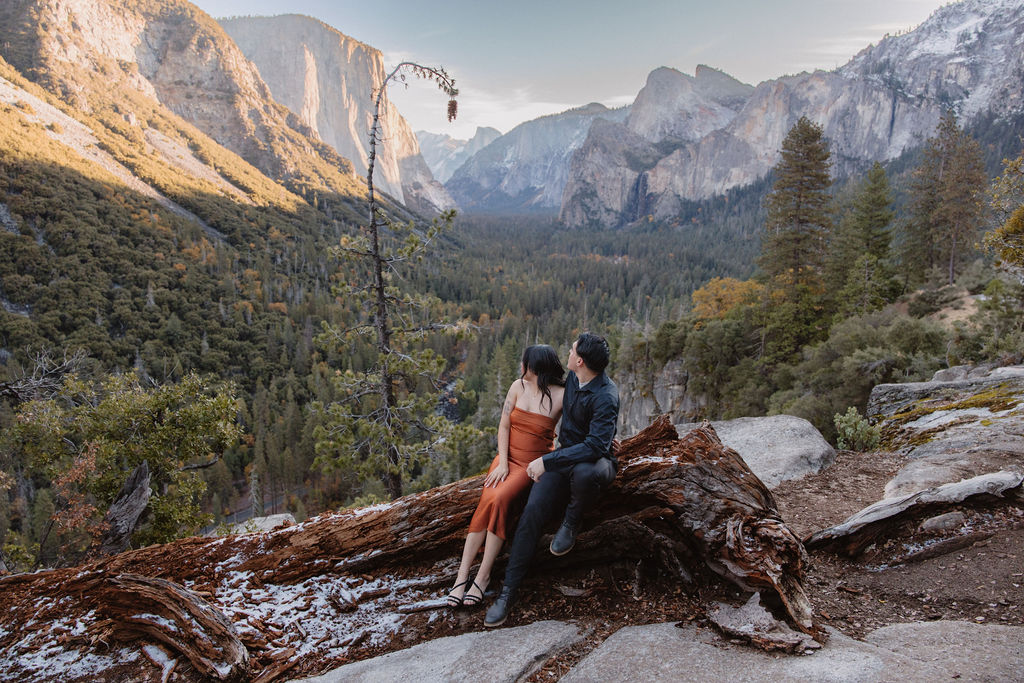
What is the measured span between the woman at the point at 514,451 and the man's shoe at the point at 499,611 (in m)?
0.21

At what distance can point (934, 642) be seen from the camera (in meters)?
3.24

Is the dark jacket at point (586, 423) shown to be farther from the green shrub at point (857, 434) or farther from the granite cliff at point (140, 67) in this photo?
the granite cliff at point (140, 67)

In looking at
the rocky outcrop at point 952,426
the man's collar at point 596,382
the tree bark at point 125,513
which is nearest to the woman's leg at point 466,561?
the man's collar at point 596,382

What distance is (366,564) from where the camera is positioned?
197 inches

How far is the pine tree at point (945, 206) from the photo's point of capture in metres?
29.1

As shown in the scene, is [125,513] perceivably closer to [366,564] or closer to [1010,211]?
[366,564]

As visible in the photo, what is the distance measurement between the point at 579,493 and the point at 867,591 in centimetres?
280

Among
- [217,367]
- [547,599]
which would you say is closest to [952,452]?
[547,599]

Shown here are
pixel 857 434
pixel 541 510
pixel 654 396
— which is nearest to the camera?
pixel 541 510

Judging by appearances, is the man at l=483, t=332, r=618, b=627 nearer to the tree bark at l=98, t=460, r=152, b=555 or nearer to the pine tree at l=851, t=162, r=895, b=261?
the tree bark at l=98, t=460, r=152, b=555

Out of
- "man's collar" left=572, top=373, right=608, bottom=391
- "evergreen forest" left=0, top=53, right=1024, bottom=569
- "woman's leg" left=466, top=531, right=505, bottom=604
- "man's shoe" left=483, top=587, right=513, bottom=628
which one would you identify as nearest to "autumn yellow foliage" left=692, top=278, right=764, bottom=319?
"evergreen forest" left=0, top=53, right=1024, bottom=569

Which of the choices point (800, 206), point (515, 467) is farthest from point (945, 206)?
point (515, 467)

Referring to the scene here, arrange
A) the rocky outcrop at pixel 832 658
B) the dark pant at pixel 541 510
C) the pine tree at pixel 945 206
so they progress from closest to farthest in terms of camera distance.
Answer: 1. the rocky outcrop at pixel 832 658
2. the dark pant at pixel 541 510
3. the pine tree at pixel 945 206

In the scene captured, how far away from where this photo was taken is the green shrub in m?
9.06
